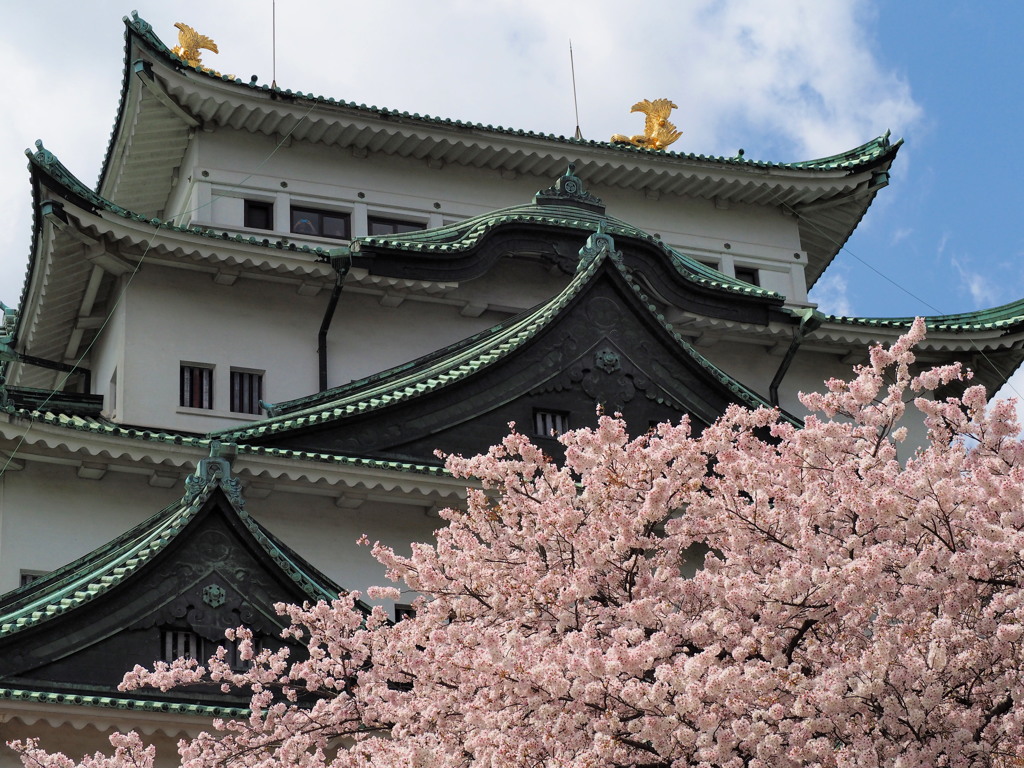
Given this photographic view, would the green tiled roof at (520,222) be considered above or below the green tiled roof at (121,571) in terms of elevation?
above

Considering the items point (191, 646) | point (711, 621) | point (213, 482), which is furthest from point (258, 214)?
point (711, 621)

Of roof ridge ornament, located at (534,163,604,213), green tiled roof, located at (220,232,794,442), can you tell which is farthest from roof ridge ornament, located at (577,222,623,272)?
roof ridge ornament, located at (534,163,604,213)

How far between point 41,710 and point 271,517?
5.71 meters

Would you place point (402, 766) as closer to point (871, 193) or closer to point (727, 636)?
point (727, 636)

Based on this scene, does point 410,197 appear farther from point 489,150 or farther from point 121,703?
point 121,703

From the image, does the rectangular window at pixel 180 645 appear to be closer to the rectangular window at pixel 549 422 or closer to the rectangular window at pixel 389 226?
the rectangular window at pixel 549 422

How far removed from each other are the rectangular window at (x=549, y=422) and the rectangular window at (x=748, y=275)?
9.02 meters

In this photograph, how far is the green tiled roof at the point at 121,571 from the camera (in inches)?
632

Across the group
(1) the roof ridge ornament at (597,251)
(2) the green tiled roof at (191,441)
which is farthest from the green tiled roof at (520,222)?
(2) the green tiled roof at (191,441)

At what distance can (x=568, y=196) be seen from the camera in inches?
1016

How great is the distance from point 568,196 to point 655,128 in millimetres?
5583

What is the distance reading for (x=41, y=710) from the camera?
49.5 ft

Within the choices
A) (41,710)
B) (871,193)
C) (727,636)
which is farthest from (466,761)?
(871,193)

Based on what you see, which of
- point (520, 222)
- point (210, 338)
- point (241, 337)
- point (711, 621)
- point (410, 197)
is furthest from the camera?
point (410, 197)
